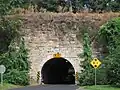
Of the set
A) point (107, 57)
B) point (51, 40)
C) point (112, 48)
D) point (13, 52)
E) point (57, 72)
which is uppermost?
point (51, 40)

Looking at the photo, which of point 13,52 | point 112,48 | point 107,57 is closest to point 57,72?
point 13,52

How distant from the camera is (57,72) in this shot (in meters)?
54.6

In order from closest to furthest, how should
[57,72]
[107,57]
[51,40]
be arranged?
[107,57], [51,40], [57,72]

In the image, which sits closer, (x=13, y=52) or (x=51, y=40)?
(x=13, y=52)

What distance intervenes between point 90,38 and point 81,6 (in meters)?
23.6

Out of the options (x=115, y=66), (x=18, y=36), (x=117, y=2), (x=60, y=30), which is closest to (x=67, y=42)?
(x=60, y=30)

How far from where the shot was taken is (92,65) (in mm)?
36031

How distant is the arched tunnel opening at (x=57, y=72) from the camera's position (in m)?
45.3

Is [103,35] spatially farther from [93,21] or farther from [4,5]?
[4,5]

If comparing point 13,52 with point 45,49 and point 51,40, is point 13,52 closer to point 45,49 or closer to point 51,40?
point 45,49

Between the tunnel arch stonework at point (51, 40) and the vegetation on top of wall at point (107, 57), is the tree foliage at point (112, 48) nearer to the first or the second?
the vegetation on top of wall at point (107, 57)

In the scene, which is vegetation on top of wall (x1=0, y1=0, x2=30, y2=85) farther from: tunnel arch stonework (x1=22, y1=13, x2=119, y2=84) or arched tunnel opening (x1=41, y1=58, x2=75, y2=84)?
arched tunnel opening (x1=41, y1=58, x2=75, y2=84)

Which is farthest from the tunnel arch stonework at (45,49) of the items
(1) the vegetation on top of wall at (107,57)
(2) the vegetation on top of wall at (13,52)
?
(1) the vegetation on top of wall at (107,57)

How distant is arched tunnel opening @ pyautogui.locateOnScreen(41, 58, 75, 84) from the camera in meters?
45.3
